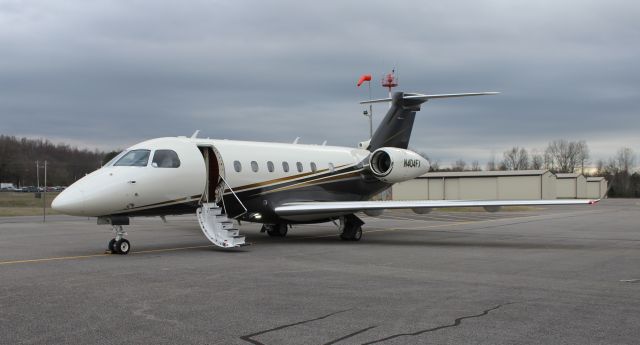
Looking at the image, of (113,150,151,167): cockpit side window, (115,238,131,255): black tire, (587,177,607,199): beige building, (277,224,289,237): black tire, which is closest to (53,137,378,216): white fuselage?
(113,150,151,167): cockpit side window

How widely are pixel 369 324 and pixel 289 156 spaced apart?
1259 cm

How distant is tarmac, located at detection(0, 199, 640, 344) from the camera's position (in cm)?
611

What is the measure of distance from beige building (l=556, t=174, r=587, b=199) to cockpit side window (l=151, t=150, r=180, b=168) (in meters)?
75.1

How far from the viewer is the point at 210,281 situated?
381 inches

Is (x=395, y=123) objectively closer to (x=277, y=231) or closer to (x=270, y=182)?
(x=277, y=231)

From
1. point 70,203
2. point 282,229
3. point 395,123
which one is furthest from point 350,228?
point 70,203

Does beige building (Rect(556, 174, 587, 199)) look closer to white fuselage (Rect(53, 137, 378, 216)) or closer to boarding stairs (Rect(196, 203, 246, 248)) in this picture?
white fuselage (Rect(53, 137, 378, 216))

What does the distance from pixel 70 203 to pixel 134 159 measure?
2146mm

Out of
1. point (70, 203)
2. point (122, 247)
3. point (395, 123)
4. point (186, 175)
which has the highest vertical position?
point (395, 123)

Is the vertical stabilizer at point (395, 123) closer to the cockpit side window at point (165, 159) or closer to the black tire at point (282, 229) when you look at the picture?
the black tire at point (282, 229)

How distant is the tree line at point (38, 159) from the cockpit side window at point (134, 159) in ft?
143

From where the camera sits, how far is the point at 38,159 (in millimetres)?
99938

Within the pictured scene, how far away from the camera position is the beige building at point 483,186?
61.8m

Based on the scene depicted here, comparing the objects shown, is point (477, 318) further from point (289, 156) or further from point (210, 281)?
point (289, 156)
